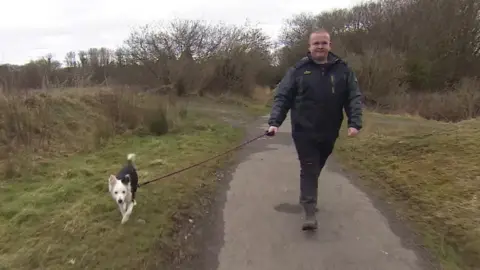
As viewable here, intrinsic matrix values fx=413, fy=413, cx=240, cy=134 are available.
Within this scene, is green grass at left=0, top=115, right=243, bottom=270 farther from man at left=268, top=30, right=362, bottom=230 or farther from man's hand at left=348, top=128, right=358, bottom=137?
man's hand at left=348, top=128, right=358, bottom=137

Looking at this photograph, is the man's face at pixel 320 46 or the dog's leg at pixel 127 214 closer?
the man's face at pixel 320 46

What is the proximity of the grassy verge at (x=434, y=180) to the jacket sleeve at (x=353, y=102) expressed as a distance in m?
1.56

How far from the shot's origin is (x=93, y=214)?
17.2 ft

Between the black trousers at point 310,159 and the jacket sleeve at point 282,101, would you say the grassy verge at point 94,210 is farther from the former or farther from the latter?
the jacket sleeve at point 282,101

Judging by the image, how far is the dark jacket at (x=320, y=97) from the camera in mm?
4703

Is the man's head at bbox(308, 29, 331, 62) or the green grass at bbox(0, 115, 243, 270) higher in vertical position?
the man's head at bbox(308, 29, 331, 62)

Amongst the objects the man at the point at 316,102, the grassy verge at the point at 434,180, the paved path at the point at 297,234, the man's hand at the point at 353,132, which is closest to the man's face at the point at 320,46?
the man at the point at 316,102

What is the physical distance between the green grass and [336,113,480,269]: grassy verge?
2901 mm

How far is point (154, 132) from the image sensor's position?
12.3 metres

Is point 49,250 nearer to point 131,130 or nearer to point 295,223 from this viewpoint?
point 295,223

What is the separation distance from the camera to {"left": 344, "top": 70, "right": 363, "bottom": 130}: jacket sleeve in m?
4.69

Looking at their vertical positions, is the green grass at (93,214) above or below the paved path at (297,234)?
above

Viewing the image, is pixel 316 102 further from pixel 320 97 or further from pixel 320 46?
pixel 320 46

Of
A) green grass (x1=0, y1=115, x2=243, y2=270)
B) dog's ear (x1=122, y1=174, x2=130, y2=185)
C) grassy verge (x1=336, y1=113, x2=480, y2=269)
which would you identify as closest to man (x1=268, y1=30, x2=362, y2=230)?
grassy verge (x1=336, y1=113, x2=480, y2=269)
